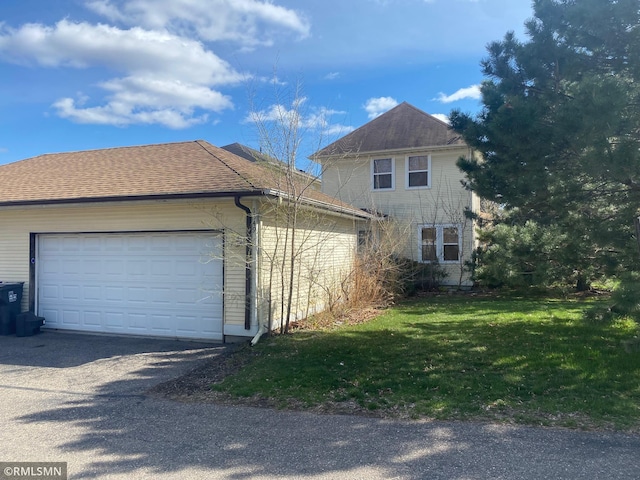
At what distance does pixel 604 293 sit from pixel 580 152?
10865mm

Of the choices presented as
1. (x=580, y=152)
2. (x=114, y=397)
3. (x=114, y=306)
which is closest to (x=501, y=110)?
(x=580, y=152)

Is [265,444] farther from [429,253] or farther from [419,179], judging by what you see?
[419,179]

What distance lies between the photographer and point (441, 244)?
16922 mm

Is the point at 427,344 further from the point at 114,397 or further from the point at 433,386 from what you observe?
the point at 114,397

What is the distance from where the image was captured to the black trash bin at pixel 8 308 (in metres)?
9.85

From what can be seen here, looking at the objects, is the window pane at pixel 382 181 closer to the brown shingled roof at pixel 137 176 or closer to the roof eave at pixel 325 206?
the roof eave at pixel 325 206

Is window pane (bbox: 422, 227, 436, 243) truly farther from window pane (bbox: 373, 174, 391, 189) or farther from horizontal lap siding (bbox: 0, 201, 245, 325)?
horizontal lap siding (bbox: 0, 201, 245, 325)

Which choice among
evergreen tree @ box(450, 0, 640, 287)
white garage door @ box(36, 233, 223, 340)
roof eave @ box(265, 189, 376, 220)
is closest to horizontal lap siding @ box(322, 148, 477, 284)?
roof eave @ box(265, 189, 376, 220)

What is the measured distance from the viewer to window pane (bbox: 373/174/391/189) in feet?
57.6

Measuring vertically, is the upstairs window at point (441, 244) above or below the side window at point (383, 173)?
below

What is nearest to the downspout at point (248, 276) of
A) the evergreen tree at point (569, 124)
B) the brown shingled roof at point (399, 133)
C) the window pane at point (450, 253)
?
the evergreen tree at point (569, 124)

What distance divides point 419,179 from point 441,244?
255cm

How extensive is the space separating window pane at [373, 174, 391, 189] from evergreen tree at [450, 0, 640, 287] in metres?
9.89

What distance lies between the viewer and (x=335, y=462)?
3963 mm
